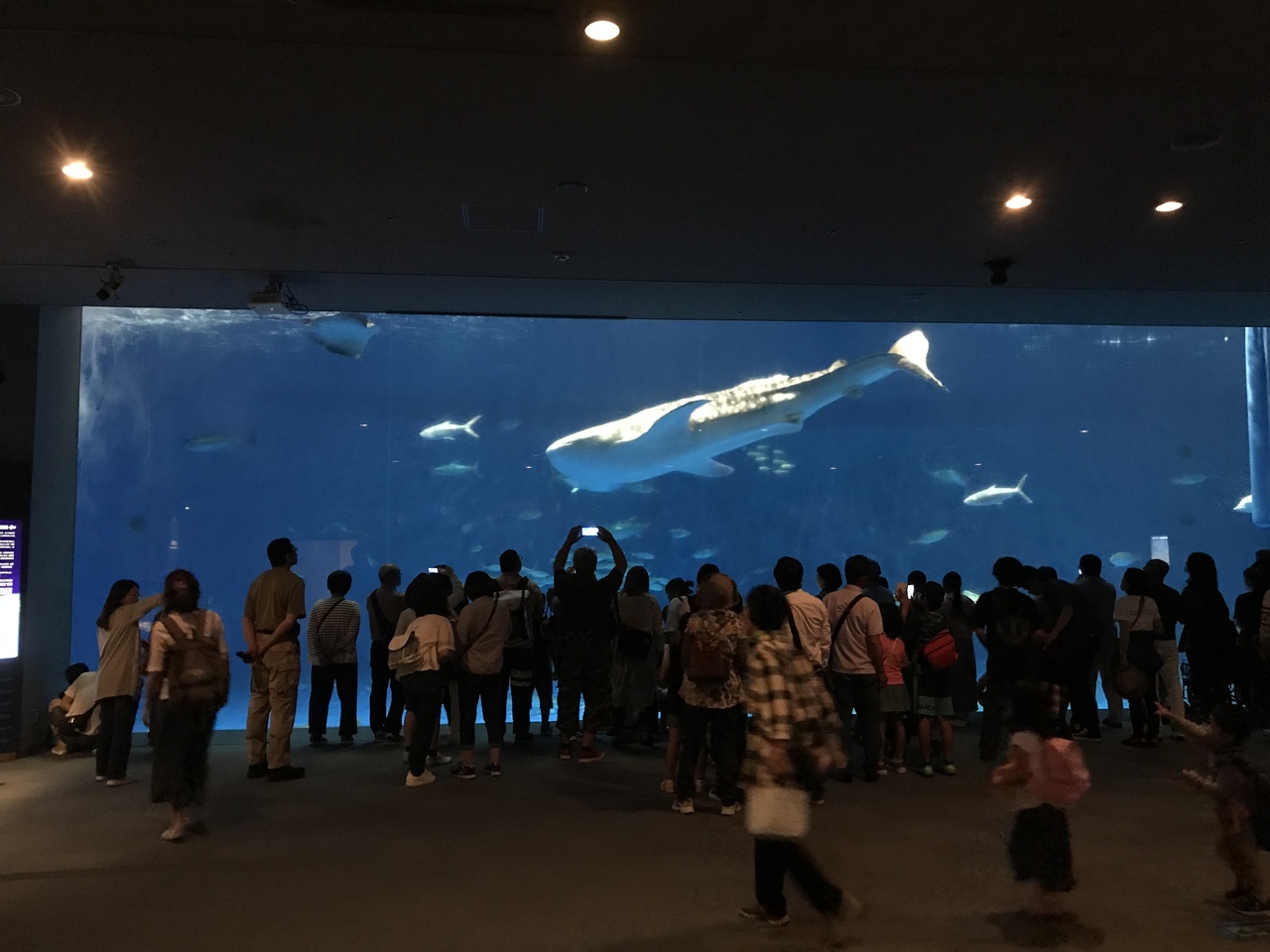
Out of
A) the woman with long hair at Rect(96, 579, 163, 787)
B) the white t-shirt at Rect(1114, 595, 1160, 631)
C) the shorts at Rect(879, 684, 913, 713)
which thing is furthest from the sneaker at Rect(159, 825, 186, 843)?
the white t-shirt at Rect(1114, 595, 1160, 631)

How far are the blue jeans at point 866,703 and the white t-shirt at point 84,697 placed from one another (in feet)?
19.7

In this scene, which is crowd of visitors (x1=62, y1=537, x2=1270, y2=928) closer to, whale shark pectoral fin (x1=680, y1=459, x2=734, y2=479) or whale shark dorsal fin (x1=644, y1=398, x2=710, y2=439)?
whale shark dorsal fin (x1=644, y1=398, x2=710, y2=439)

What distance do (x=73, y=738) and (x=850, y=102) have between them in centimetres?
800

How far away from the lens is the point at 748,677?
10.1 feet

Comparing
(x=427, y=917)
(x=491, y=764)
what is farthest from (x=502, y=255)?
(x=427, y=917)

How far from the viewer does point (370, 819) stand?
15.8 ft

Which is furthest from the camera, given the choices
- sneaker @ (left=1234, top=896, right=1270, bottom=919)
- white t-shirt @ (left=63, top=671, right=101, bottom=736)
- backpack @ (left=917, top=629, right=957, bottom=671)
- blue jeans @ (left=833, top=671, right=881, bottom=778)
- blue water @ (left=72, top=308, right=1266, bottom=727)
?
blue water @ (left=72, top=308, right=1266, bottom=727)

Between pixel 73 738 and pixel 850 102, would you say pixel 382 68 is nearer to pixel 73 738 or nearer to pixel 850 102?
pixel 850 102

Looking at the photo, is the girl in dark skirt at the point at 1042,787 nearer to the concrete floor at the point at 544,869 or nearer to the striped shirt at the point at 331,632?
the concrete floor at the point at 544,869

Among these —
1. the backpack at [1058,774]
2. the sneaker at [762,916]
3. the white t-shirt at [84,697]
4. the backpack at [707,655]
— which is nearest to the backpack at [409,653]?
the backpack at [707,655]

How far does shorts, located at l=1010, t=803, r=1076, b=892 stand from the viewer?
3.09m

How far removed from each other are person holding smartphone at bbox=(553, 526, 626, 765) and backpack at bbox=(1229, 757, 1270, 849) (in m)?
3.83

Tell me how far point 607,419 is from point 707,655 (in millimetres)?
12011

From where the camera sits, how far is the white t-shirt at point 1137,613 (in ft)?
22.0
